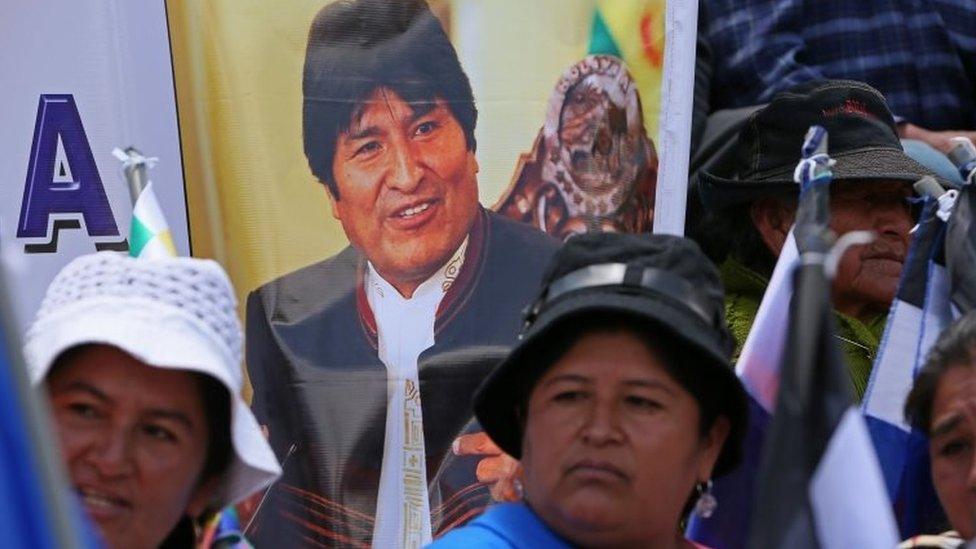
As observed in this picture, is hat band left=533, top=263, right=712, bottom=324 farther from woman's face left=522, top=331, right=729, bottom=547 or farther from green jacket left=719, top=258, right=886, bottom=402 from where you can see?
green jacket left=719, top=258, right=886, bottom=402

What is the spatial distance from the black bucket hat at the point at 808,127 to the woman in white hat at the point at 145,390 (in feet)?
5.89

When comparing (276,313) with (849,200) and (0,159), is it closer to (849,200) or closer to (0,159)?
(0,159)

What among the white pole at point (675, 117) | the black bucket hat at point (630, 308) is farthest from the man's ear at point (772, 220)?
the black bucket hat at point (630, 308)

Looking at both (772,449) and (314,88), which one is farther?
(314,88)

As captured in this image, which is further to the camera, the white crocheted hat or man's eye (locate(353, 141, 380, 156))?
man's eye (locate(353, 141, 380, 156))

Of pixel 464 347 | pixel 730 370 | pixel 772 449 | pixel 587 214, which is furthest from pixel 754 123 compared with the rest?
pixel 772 449

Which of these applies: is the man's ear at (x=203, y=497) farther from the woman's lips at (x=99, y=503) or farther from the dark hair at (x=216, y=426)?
the woman's lips at (x=99, y=503)

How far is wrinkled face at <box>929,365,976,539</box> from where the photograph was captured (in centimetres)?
297

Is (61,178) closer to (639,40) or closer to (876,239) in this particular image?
(639,40)

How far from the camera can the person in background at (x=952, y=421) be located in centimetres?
298

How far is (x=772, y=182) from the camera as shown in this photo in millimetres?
4164

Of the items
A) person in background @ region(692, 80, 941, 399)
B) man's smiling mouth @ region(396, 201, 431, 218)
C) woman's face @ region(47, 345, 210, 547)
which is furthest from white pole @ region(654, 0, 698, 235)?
woman's face @ region(47, 345, 210, 547)

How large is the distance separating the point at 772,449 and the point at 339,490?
1.53 metres

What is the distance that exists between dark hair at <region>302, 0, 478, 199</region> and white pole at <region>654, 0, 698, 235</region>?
1.41 feet
